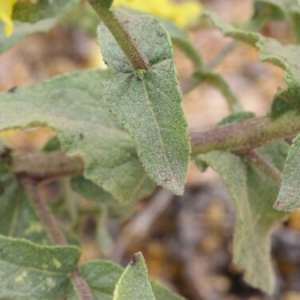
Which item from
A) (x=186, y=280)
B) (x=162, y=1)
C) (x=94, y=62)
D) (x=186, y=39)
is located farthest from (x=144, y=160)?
(x=94, y=62)

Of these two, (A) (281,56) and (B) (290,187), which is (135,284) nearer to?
(B) (290,187)

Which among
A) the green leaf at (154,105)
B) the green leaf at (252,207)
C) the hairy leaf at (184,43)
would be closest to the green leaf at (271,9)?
the hairy leaf at (184,43)

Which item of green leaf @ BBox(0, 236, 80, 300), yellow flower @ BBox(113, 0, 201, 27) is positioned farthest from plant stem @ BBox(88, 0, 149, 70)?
yellow flower @ BBox(113, 0, 201, 27)

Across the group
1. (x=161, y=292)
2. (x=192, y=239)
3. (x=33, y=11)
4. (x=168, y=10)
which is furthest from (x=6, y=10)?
(x=192, y=239)

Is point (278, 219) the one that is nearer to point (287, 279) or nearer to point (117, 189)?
point (117, 189)

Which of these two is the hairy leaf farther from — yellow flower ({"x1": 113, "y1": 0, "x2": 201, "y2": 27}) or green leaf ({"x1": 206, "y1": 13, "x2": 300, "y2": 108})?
yellow flower ({"x1": 113, "y1": 0, "x2": 201, "y2": 27})

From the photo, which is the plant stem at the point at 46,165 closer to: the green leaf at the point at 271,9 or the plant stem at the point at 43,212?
the plant stem at the point at 43,212
